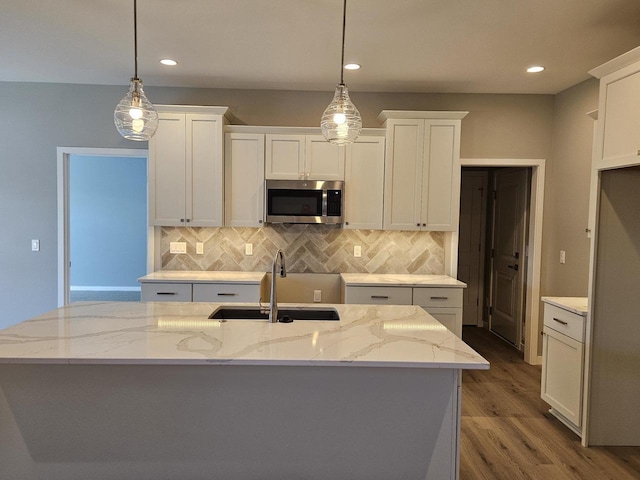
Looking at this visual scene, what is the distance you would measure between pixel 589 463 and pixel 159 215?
3.71 meters

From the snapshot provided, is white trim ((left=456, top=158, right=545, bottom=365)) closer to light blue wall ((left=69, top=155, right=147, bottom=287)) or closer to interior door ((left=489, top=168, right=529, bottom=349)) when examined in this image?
interior door ((left=489, top=168, right=529, bottom=349))

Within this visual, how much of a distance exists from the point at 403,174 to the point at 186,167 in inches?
77.6

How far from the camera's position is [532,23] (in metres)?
2.75

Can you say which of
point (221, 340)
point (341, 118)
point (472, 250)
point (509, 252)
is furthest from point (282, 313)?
point (472, 250)

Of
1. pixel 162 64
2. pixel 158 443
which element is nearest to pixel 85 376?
pixel 158 443

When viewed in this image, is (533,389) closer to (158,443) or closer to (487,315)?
(487,315)

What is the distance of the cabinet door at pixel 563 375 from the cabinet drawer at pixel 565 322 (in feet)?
0.13

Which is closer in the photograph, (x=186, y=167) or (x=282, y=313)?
(x=282, y=313)

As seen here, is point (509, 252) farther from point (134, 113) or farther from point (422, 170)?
point (134, 113)

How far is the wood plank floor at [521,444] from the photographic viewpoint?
2.52 meters

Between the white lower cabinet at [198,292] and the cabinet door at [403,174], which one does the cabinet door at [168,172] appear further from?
the cabinet door at [403,174]

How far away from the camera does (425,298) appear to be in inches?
148

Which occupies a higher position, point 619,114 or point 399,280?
point 619,114

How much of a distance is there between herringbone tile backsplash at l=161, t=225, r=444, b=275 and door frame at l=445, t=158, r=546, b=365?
0.41 feet
